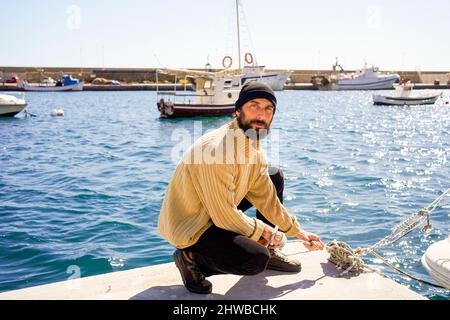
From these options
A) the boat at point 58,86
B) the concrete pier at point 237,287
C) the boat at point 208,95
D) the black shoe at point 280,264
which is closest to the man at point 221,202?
the concrete pier at point 237,287

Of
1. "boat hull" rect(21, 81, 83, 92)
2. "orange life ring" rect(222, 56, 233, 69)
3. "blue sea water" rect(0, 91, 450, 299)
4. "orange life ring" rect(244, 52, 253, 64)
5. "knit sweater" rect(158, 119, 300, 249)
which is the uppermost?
"orange life ring" rect(244, 52, 253, 64)

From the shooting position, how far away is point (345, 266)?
3.55 m

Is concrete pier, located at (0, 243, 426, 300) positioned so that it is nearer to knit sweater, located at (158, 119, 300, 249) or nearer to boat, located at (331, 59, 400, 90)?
knit sweater, located at (158, 119, 300, 249)

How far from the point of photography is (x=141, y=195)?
870 centimetres

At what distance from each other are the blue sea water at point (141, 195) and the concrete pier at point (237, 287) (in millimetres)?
1643

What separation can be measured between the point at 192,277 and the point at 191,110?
2586 centimetres

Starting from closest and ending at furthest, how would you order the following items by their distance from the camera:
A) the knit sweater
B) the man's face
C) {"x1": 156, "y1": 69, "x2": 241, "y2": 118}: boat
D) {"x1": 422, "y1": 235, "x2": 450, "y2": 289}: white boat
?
the knit sweater, the man's face, {"x1": 422, "y1": 235, "x2": 450, "y2": 289}: white boat, {"x1": 156, "y1": 69, "x2": 241, "y2": 118}: boat

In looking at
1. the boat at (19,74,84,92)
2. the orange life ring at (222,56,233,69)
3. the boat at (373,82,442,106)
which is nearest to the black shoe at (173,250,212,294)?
the orange life ring at (222,56,233,69)

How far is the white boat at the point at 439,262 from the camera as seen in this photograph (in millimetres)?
3335

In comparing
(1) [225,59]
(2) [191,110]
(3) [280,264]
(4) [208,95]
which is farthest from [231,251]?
(1) [225,59]

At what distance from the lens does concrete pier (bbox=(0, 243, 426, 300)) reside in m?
3.03

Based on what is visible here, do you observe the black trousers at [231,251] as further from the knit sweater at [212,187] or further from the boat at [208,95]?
the boat at [208,95]
